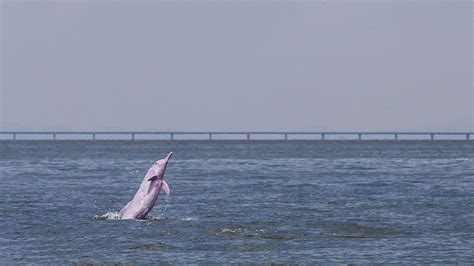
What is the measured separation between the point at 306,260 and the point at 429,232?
25.7 feet

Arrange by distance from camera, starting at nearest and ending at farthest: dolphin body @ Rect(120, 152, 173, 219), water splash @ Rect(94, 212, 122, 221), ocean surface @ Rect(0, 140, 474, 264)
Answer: ocean surface @ Rect(0, 140, 474, 264), dolphin body @ Rect(120, 152, 173, 219), water splash @ Rect(94, 212, 122, 221)

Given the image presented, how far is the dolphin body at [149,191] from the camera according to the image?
3544cm

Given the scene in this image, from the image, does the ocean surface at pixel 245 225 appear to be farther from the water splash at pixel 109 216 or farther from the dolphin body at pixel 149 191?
the dolphin body at pixel 149 191

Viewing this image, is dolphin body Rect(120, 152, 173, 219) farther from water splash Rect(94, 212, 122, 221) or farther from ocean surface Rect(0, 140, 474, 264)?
ocean surface Rect(0, 140, 474, 264)

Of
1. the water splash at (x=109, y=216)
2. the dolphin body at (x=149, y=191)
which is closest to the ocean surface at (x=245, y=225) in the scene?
the water splash at (x=109, y=216)

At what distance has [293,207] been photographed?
45.1m

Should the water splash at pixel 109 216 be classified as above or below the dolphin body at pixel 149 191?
below

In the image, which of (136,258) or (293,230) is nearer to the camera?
(136,258)

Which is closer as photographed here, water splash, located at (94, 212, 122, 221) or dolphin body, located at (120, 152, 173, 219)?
dolphin body, located at (120, 152, 173, 219)

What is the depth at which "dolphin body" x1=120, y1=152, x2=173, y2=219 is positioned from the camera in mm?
35438

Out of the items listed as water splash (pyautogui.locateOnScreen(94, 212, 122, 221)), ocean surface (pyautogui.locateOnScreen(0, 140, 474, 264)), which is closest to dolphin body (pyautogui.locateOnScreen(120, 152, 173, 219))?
water splash (pyautogui.locateOnScreen(94, 212, 122, 221))

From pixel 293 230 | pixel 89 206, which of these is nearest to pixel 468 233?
pixel 293 230

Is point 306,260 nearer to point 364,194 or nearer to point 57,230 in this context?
point 57,230

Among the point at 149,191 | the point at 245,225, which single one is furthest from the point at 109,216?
the point at 245,225
